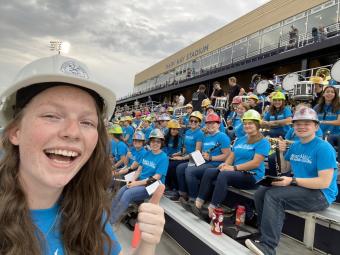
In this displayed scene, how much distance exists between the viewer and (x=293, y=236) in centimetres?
368

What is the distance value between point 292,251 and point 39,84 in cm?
314

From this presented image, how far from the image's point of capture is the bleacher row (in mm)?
3160

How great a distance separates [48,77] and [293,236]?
3483 mm

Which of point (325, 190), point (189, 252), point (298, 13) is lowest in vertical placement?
point (189, 252)

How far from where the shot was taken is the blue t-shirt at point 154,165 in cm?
507

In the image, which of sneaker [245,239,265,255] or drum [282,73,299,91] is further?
drum [282,73,299,91]

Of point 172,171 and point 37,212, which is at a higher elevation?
point 37,212

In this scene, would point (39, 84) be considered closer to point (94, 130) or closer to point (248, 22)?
point (94, 130)

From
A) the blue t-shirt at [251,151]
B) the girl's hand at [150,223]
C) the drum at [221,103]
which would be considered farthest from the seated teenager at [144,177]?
the drum at [221,103]

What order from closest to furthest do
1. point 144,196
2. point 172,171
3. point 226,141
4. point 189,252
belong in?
point 189,252
point 144,196
point 226,141
point 172,171

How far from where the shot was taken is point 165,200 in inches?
203

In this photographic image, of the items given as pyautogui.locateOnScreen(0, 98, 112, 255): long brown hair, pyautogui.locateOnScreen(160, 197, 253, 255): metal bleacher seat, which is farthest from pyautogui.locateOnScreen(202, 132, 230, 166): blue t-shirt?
pyautogui.locateOnScreen(0, 98, 112, 255): long brown hair

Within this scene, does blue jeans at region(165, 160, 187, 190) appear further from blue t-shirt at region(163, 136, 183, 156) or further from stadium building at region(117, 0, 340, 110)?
stadium building at region(117, 0, 340, 110)

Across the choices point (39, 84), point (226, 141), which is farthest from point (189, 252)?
point (39, 84)
